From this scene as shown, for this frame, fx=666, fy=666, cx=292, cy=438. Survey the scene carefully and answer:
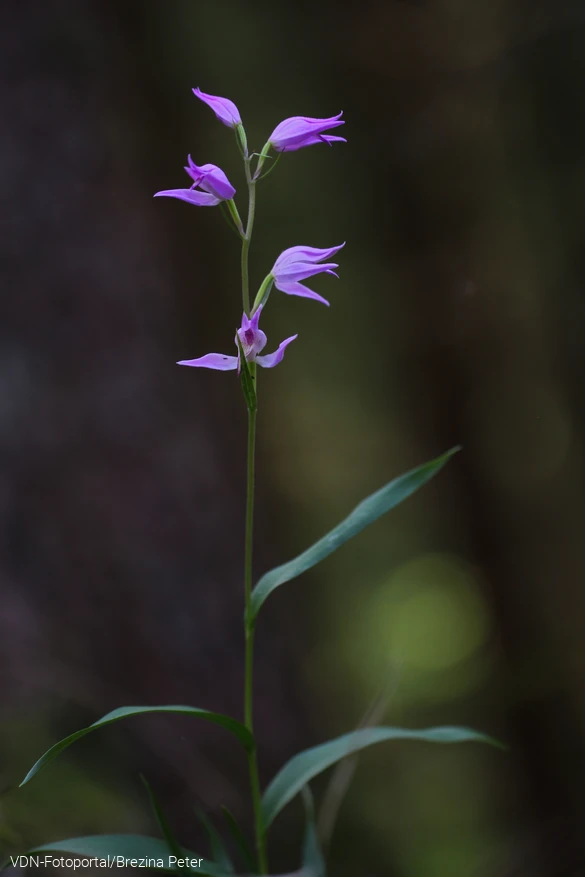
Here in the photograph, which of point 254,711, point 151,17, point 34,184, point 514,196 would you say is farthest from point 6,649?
point 151,17

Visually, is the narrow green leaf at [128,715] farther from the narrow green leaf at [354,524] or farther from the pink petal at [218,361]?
the pink petal at [218,361]

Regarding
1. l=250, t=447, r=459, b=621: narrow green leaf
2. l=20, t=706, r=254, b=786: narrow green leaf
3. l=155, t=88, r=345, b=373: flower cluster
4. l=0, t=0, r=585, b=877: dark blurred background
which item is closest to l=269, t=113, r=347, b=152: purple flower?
l=155, t=88, r=345, b=373: flower cluster

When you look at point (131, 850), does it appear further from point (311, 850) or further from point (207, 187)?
point (207, 187)

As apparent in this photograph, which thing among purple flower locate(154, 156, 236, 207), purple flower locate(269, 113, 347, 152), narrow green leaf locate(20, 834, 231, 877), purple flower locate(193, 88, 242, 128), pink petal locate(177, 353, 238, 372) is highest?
purple flower locate(193, 88, 242, 128)

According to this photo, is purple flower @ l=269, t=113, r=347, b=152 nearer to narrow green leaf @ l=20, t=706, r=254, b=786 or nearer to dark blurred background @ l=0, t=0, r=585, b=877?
narrow green leaf @ l=20, t=706, r=254, b=786

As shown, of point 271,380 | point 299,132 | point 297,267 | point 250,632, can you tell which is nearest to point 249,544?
point 250,632

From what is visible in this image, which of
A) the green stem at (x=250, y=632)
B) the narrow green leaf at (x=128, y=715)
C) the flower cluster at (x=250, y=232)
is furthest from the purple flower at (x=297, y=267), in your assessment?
the narrow green leaf at (x=128, y=715)
